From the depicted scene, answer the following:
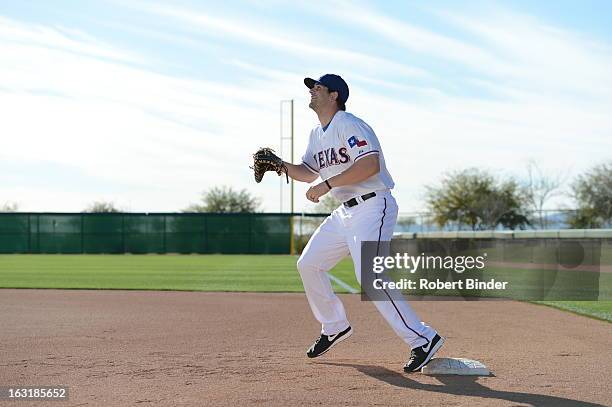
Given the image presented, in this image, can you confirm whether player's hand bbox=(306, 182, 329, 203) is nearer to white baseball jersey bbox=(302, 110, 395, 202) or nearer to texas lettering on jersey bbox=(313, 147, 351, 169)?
white baseball jersey bbox=(302, 110, 395, 202)

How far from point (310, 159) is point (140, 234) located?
35148mm

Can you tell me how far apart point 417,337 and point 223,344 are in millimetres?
1912

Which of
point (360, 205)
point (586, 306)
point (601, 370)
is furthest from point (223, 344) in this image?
point (586, 306)

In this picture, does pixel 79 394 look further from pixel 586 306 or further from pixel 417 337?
pixel 586 306

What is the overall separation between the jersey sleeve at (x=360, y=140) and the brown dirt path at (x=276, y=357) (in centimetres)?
138

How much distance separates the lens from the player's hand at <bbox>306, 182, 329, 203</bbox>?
5.35 metres

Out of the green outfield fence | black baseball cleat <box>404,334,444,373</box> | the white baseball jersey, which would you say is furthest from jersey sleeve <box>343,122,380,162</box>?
the green outfield fence

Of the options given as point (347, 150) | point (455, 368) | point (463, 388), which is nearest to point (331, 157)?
point (347, 150)

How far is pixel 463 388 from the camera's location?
4621mm

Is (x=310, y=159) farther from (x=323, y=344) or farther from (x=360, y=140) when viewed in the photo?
(x=323, y=344)

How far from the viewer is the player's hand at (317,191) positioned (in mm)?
5352

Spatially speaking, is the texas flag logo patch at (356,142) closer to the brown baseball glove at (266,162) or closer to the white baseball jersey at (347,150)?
the white baseball jersey at (347,150)

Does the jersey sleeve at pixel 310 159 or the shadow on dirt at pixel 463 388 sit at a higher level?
the jersey sleeve at pixel 310 159

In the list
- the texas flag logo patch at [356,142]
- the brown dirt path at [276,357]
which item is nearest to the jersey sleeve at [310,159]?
the texas flag logo patch at [356,142]
